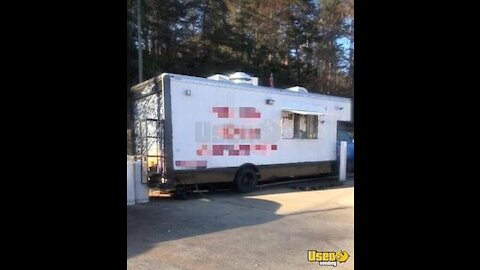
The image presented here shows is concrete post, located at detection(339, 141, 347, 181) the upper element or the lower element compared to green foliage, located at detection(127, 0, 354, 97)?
lower

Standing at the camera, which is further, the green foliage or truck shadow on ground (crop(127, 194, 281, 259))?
truck shadow on ground (crop(127, 194, 281, 259))

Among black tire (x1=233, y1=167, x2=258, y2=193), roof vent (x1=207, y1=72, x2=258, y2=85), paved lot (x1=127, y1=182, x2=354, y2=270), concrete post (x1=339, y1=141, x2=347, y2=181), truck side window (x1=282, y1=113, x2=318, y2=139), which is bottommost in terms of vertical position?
paved lot (x1=127, y1=182, x2=354, y2=270)

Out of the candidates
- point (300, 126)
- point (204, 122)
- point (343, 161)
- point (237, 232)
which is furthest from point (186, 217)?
point (343, 161)

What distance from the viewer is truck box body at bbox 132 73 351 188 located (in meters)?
4.66

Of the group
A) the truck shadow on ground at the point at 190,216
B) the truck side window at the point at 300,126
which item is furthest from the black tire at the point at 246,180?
the truck side window at the point at 300,126

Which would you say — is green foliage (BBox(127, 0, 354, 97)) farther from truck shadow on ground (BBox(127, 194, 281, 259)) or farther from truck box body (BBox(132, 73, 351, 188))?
truck shadow on ground (BBox(127, 194, 281, 259))

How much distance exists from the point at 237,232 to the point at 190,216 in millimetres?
882

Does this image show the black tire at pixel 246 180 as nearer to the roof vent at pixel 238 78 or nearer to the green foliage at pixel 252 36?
the roof vent at pixel 238 78

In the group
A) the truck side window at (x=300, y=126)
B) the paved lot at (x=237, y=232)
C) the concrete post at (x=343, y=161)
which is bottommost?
the paved lot at (x=237, y=232)

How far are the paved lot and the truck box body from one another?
1.37ft

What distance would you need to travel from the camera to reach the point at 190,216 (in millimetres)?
4184

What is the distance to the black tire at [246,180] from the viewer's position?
18.2 feet

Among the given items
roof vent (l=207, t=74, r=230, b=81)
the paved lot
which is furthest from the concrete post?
roof vent (l=207, t=74, r=230, b=81)

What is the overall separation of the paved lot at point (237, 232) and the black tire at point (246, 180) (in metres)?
0.45
